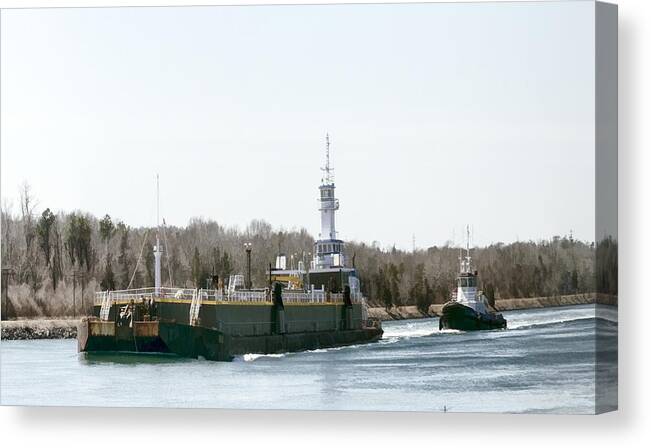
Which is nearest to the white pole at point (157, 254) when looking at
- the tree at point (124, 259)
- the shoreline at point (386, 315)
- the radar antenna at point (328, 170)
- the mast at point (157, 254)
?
the mast at point (157, 254)

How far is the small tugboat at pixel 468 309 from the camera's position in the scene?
664 inches

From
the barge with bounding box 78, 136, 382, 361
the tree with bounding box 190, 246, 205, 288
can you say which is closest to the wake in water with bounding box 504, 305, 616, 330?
the barge with bounding box 78, 136, 382, 361

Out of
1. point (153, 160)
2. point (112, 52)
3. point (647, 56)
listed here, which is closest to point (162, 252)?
point (153, 160)

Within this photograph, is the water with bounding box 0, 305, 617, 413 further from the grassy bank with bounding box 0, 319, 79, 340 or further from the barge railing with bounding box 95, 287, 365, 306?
the barge railing with bounding box 95, 287, 365, 306

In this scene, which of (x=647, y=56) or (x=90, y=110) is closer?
(x=647, y=56)

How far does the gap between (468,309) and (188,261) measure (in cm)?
275

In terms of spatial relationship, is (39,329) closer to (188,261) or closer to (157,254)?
(157,254)

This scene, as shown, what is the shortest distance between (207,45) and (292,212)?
1.77 m

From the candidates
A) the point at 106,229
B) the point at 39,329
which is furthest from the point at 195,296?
the point at 39,329

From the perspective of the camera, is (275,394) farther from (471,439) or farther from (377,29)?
(377,29)

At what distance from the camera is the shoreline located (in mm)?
16328

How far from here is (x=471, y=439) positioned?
53.7 feet

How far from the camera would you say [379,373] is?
1681 cm

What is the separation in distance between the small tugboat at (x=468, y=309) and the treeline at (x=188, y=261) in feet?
0.28
